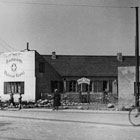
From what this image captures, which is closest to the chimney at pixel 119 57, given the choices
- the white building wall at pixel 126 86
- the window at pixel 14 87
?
the window at pixel 14 87

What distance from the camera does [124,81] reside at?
30547 mm

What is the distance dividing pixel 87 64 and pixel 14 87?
17253 mm

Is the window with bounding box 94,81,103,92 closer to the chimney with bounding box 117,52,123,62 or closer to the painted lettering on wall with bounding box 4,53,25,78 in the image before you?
the chimney with bounding box 117,52,123,62

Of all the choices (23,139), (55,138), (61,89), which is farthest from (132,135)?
(61,89)

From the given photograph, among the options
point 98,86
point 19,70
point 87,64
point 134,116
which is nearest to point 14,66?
point 19,70

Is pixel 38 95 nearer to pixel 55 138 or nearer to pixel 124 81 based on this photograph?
pixel 124 81

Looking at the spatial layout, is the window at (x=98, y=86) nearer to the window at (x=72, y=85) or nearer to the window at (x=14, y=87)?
the window at (x=72, y=85)

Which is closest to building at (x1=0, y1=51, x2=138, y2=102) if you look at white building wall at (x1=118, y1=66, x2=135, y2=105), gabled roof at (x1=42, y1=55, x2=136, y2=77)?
gabled roof at (x1=42, y1=55, x2=136, y2=77)

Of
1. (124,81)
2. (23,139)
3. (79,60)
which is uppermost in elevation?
(79,60)

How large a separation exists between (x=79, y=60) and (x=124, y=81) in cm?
2528

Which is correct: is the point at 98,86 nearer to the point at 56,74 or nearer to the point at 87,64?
the point at 87,64

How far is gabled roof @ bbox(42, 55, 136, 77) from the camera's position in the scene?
172ft

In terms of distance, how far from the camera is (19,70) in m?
39.8

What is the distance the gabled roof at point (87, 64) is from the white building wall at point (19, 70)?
38.7 feet
